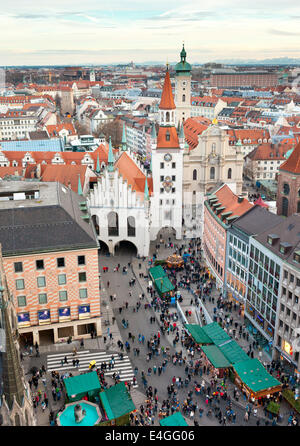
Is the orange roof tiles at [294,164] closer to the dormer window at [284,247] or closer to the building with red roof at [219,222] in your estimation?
the building with red roof at [219,222]

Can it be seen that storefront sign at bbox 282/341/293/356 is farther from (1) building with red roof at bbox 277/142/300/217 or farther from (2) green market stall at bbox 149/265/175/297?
(1) building with red roof at bbox 277/142/300/217

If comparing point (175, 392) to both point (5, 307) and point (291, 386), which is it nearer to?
point (291, 386)

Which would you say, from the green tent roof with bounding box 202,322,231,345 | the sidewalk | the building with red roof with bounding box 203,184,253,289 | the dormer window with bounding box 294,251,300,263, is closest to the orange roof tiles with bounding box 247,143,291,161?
the sidewalk

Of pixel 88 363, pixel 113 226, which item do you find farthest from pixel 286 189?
pixel 88 363

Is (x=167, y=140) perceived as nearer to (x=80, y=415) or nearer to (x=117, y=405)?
(x=117, y=405)

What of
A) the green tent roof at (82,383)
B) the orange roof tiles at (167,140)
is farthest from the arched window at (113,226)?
the green tent roof at (82,383)
